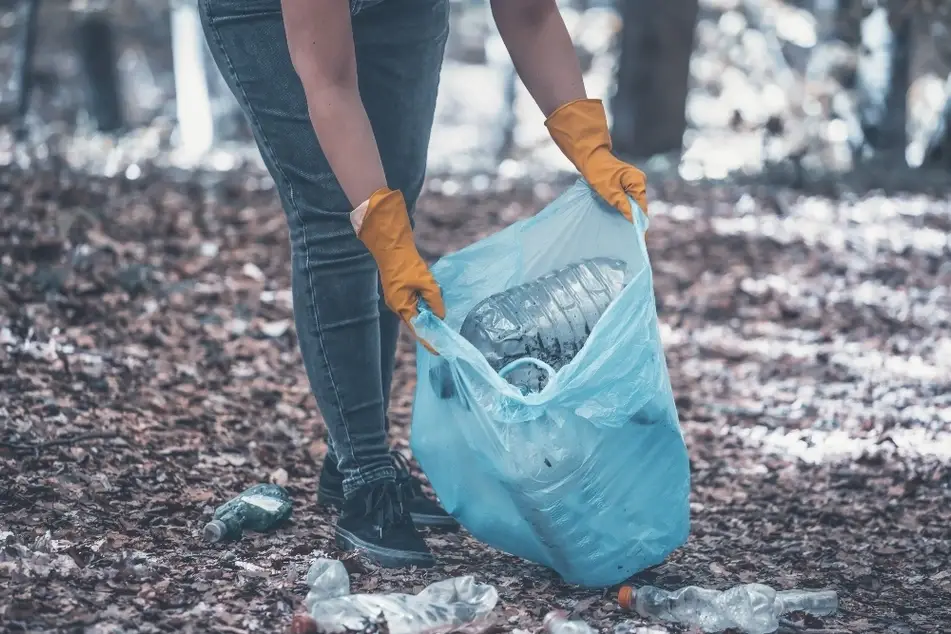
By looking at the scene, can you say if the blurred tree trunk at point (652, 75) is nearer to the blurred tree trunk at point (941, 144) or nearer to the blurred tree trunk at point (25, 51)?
the blurred tree trunk at point (941, 144)

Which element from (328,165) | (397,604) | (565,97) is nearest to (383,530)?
(397,604)

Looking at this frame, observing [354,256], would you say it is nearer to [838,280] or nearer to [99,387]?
[99,387]

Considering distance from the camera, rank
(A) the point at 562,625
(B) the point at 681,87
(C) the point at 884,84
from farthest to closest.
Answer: (B) the point at 681,87 < (C) the point at 884,84 < (A) the point at 562,625

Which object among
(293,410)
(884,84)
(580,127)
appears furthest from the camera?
(884,84)

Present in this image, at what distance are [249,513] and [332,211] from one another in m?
0.74

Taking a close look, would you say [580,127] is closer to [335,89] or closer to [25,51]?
[335,89]

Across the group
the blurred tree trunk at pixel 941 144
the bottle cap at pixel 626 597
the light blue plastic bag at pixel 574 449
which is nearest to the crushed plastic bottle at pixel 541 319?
the light blue plastic bag at pixel 574 449

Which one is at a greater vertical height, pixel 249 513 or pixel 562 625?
pixel 249 513

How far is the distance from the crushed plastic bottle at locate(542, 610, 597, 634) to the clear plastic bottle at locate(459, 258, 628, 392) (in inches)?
17.9

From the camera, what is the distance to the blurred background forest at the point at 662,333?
2277 mm

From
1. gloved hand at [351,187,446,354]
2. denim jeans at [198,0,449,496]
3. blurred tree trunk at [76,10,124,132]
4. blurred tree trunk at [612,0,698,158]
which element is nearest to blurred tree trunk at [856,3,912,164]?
blurred tree trunk at [612,0,698,158]

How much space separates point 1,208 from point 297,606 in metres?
3.60

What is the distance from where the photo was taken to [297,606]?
81.1 inches

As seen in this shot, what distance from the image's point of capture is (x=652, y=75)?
8.73 metres
